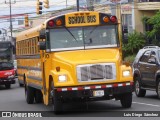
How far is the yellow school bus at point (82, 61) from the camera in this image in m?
14.6

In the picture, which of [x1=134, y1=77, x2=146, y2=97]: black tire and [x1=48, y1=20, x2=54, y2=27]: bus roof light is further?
[x1=134, y1=77, x2=146, y2=97]: black tire

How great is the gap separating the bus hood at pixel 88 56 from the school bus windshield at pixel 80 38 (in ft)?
0.67

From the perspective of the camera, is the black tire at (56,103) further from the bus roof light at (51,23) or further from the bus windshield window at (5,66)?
the bus windshield window at (5,66)

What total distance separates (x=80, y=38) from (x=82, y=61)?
1.23 metres

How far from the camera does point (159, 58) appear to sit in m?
18.8

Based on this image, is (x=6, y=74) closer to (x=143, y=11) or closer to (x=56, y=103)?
(x=56, y=103)

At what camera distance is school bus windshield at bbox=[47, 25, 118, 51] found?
15.7 meters

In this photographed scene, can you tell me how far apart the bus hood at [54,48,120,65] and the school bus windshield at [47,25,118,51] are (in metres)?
0.20

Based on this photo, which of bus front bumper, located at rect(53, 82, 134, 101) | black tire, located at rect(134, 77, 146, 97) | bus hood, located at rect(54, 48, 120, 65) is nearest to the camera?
bus front bumper, located at rect(53, 82, 134, 101)

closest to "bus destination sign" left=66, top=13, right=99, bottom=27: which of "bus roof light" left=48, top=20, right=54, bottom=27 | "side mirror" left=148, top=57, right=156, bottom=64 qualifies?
"bus roof light" left=48, top=20, right=54, bottom=27

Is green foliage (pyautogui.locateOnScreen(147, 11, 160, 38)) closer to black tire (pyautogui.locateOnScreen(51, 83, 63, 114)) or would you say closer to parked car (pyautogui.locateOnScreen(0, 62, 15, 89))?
parked car (pyautogui.locateOnScreen(0, 62, 15, 89))

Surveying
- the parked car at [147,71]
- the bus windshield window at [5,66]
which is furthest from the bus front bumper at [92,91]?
the bus windshield window at [5,66]

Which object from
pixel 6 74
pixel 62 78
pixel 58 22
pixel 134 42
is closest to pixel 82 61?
pixel 62 78

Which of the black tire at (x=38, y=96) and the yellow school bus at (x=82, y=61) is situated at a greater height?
the yellow school bus at (x=82, y=61)
